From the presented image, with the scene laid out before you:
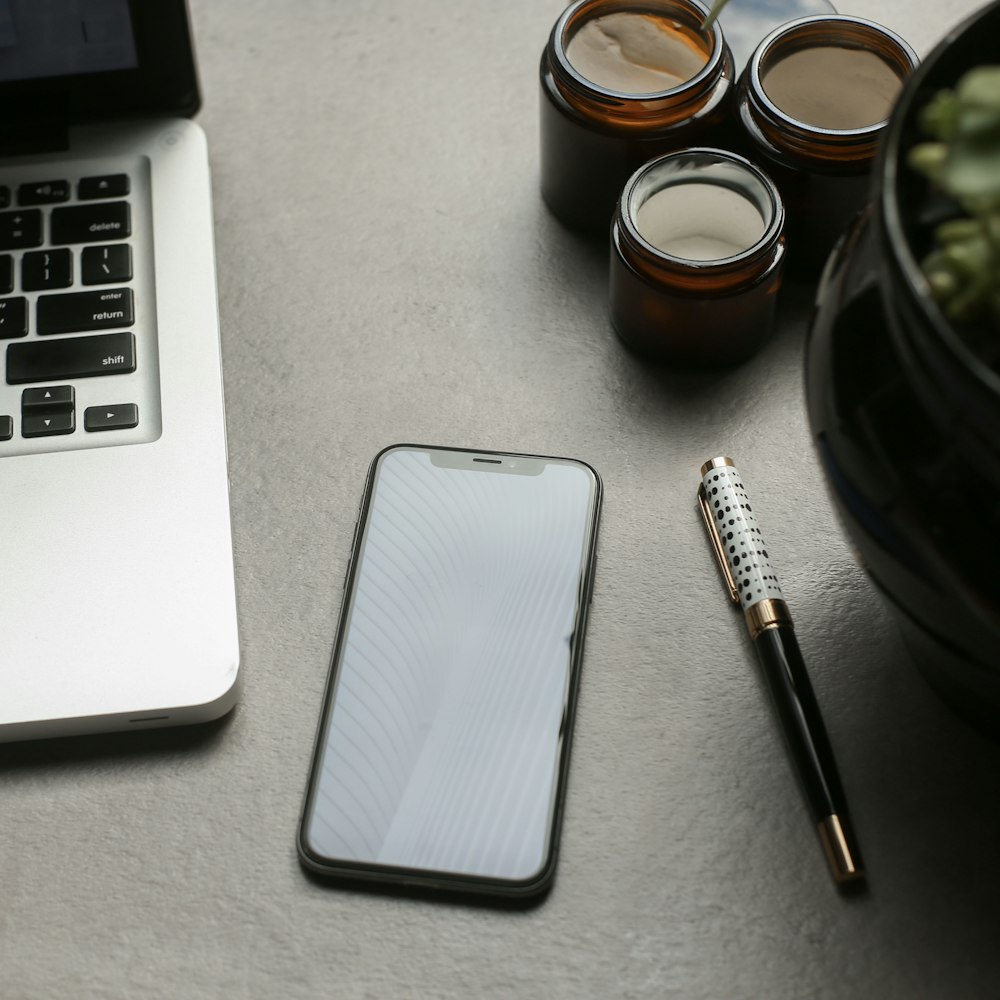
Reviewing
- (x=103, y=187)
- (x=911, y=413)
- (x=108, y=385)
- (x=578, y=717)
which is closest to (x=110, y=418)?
(x=108, y=385)

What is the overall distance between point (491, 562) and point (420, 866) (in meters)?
0.13

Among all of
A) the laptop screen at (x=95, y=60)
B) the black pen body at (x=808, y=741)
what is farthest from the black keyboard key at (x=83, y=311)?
the black pen body at (x=808, y=741)

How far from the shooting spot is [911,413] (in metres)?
0.32

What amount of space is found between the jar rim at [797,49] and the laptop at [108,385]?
26 cm

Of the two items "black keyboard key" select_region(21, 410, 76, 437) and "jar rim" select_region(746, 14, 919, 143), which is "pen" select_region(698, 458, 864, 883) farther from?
"black keyboard key" select_region(21, 410, 76, 437)

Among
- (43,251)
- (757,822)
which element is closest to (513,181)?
(43,251)

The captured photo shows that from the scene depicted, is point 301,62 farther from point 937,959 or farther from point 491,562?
point 937,959

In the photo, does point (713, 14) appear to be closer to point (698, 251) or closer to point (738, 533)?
point (698, 251)

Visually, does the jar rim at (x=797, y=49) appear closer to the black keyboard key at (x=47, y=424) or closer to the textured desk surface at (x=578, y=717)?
the textured desk surface at (x=578, y=717)

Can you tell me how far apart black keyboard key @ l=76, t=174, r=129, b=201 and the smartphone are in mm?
188

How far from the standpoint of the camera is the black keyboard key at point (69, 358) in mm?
510

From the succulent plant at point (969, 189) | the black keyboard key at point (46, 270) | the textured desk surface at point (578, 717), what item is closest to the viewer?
the succulent plant at point (969, 189)

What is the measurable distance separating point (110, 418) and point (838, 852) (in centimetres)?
35

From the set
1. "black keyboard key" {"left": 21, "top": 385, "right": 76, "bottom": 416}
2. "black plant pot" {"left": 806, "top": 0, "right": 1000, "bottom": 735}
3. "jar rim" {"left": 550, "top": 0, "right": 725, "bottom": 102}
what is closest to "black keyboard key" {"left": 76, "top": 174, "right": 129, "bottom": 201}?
"black keyboard key" {"left": 21, "top": 385, "right": 76, "bottom": 416}
